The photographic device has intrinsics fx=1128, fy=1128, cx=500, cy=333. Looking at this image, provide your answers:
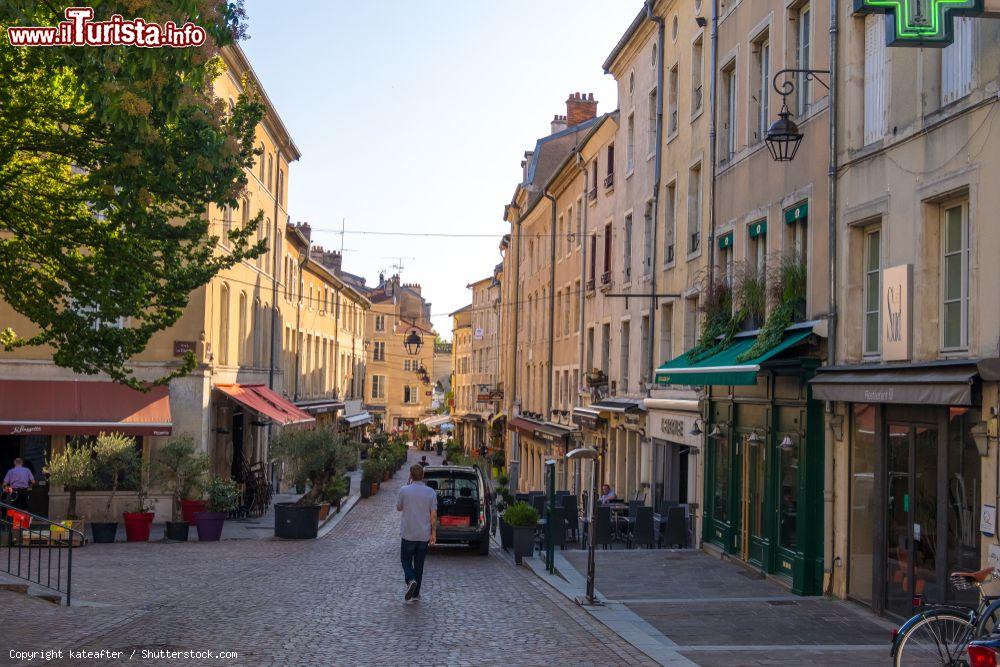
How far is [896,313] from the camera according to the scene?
1252 cm

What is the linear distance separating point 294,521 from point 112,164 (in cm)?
1337

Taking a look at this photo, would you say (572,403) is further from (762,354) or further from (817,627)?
(817,627)

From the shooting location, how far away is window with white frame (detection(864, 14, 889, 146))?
1331 cm

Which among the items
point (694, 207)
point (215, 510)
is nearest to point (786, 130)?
point (694, 207)

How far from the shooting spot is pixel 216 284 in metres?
30.3

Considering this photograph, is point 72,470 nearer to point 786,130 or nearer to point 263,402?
point 263,402

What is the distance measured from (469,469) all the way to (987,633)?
15664 mm

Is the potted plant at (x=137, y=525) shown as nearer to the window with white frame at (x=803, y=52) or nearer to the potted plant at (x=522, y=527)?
the potted plant at (x=522, y=527)

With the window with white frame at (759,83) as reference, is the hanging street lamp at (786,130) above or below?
below

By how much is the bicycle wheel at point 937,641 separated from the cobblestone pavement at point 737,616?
2.19m

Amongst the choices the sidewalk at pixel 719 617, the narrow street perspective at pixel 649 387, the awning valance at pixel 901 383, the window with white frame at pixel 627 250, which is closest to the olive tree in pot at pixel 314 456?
the narrow street perspective at pixel 649 387

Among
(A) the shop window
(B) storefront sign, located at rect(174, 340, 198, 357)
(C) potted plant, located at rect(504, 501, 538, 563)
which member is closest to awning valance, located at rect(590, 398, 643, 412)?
(C) potted plant, located at rect(504, 501, 538, 563)

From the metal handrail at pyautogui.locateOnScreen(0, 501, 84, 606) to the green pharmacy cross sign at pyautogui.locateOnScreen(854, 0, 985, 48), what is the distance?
31.7 feet

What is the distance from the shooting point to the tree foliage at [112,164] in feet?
32.4
